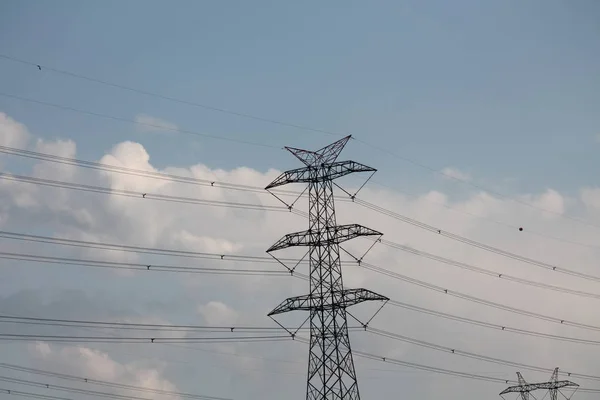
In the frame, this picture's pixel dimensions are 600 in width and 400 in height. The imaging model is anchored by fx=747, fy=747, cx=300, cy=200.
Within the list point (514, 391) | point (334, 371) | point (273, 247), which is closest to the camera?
point (334, 371)

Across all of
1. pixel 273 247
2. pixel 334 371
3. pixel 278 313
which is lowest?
pixel 334 371

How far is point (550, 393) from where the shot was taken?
97.9m

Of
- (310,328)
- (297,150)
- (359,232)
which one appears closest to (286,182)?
(297,150)

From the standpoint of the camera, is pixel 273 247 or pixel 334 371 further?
pixel 273 247

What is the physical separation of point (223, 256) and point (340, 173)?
11709 millimetres

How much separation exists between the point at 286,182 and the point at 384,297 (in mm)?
12517

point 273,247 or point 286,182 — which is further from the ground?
point 286,182

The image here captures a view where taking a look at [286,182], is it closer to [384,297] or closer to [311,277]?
[311,277]

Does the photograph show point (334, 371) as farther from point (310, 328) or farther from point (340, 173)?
point (340, 173)

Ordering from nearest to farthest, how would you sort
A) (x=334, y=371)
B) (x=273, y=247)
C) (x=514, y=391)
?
(x=334, y=371) → (x=273, y=247) → (x=514, y=391)

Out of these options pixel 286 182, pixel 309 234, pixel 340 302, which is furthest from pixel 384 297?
pixel 286 182

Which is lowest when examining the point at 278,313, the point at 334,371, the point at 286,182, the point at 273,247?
the point at 334,371

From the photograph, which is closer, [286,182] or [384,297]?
[384,297]

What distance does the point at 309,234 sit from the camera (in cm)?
5900
